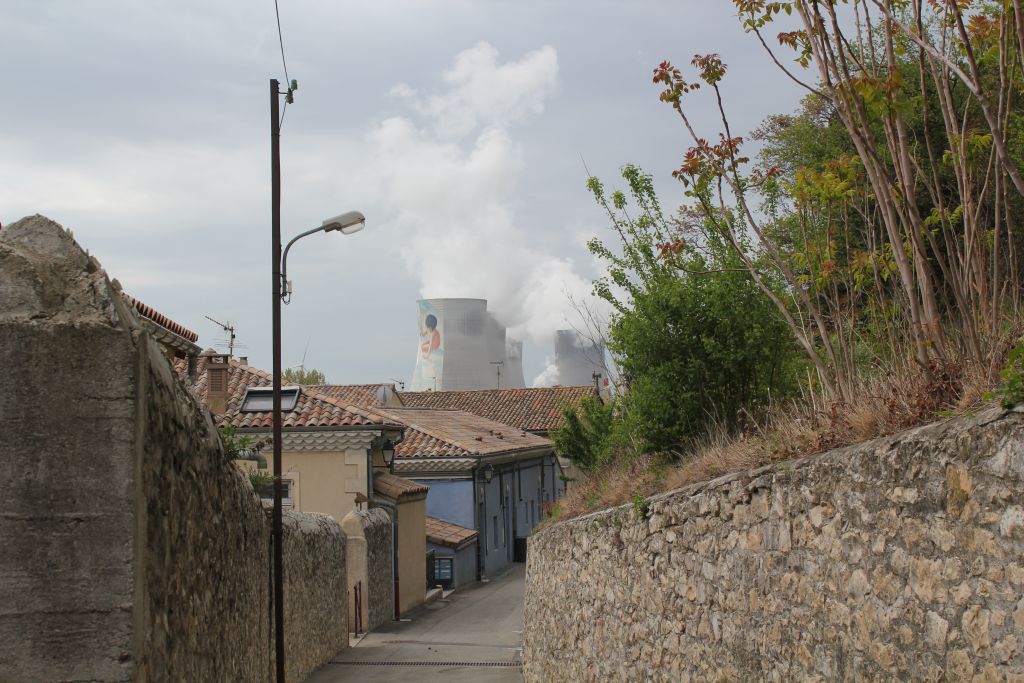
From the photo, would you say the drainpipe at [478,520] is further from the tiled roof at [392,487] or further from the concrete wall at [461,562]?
the tiled roof at [392,487]

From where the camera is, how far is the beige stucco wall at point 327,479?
21.8m

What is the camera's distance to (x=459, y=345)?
73125 mm

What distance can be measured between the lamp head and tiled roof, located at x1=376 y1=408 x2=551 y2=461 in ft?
47.4

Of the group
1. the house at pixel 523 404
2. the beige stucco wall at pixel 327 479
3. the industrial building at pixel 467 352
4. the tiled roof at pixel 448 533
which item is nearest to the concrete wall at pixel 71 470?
the beige stucco wall at pixel 327 479

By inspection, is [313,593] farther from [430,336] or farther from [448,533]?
[430,336]

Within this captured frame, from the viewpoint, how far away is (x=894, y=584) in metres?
4.76

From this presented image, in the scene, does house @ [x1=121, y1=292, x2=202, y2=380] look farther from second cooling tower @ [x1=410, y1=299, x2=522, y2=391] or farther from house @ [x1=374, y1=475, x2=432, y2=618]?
second cooling tower @ [x1=410, y1=299, x2=522, y2=391]

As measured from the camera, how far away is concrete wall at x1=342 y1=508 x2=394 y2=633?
18.2m

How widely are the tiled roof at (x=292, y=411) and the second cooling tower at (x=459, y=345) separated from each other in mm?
48453

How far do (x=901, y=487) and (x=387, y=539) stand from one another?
17113 millimetres

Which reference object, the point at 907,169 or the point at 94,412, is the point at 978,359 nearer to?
the point at 907,169

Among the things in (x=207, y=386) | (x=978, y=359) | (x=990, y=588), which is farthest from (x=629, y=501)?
(x=207, y=386)

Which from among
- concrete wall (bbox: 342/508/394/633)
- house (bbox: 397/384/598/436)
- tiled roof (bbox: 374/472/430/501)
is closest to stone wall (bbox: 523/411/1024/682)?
concrete wall (bbox: 342/508/394/633)

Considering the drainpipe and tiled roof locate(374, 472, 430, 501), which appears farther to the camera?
the drainpipe
